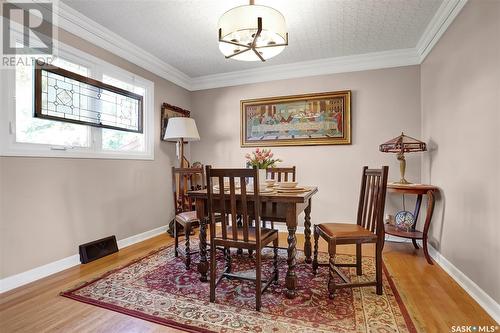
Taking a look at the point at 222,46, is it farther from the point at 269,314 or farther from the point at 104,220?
the point at 104,220

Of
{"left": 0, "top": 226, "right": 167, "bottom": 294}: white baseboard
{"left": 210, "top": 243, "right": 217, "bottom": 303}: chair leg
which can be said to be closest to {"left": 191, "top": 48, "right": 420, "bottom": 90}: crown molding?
{"left": 210, "top": 243, "right": 217, "bottom": 303}: chair leg

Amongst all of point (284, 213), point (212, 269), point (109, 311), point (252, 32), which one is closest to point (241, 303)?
point (212, 269)

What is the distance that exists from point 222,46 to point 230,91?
7.00 feet

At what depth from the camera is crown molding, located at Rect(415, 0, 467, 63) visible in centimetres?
230

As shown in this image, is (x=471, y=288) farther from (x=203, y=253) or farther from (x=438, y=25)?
(x=438, y=25)

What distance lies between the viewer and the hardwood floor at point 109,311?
1.58 m

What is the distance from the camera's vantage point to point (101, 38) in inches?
112

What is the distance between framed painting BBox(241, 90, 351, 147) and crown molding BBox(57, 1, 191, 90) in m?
1.31

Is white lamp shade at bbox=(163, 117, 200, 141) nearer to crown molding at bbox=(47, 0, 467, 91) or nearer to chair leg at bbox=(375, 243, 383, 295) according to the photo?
crown molding at bbox=(47, 0, 467, 91)

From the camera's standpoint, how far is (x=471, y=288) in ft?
6.45

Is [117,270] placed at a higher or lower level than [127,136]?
lower

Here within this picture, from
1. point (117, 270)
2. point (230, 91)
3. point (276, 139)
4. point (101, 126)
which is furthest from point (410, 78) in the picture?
point (117, 270)

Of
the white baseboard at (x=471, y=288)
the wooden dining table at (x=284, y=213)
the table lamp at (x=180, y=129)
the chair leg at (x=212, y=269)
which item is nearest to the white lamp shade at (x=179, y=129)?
the table lamp at (x=180, y=129)

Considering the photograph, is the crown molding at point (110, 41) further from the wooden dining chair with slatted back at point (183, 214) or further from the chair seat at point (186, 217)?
the chair seat at point (186, 217)
